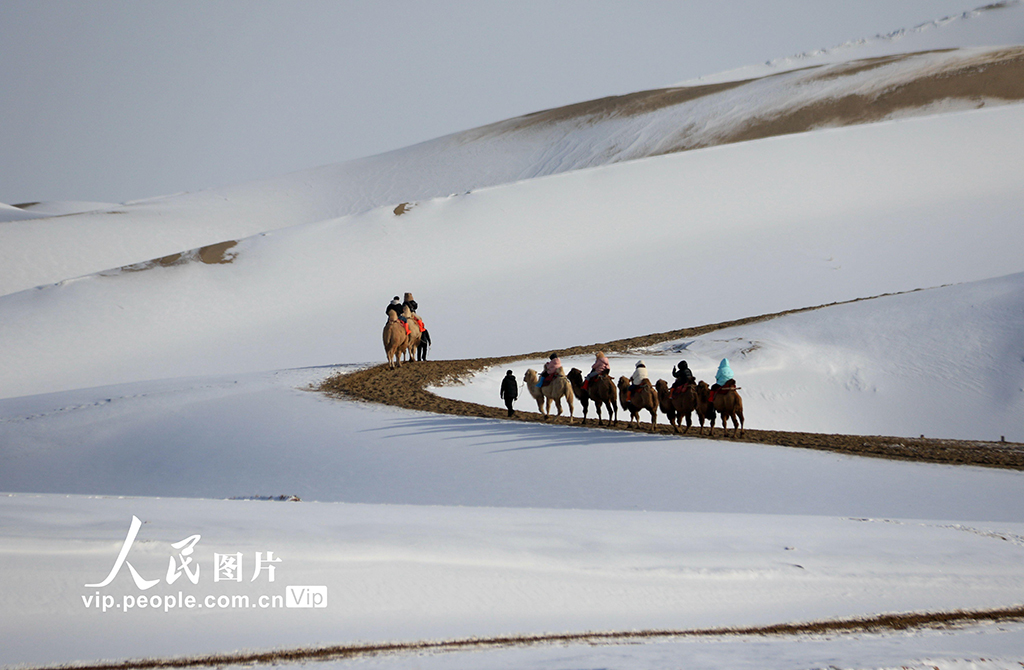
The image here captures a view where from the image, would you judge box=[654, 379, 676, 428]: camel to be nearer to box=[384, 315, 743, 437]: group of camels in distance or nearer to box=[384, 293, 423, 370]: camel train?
box=[384, 315, 743, 437]: group of camels in distance

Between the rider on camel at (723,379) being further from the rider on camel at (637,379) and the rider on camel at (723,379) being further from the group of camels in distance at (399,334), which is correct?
the group of camels in distance at (399,334)

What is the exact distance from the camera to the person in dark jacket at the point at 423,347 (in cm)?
1711

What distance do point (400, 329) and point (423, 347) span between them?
1.57 meters

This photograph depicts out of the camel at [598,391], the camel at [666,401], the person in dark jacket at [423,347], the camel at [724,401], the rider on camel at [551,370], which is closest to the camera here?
the camel at [724,401]

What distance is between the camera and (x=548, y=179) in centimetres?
3231

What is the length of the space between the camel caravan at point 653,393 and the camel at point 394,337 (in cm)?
333

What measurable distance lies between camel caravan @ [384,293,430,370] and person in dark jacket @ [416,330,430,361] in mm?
75

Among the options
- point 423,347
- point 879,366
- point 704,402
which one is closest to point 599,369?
point 704,402

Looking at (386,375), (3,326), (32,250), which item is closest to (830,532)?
(386,375)

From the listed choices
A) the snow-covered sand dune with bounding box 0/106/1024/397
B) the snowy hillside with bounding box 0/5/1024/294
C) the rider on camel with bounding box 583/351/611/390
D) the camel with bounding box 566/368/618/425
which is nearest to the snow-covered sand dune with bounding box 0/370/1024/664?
the camel with bounding box 566/368/618/425

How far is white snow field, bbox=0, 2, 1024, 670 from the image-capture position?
4797mm

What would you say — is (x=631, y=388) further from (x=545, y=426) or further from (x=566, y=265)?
(x=566, y=265)

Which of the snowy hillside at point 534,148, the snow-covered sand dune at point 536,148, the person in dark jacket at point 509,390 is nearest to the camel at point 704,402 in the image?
the person in dark jacket at point 509,390

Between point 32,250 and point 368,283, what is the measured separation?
16.8 m
